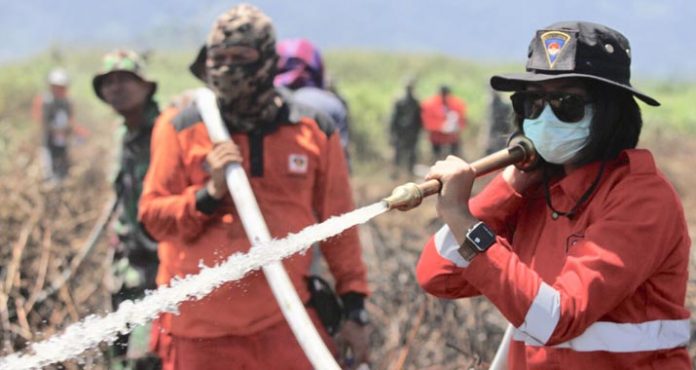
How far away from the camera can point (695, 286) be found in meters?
5.09

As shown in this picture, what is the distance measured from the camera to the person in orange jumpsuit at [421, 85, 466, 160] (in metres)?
16.9

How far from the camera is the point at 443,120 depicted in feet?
55.6

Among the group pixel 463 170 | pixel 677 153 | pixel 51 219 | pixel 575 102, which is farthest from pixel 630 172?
pixel 677 153

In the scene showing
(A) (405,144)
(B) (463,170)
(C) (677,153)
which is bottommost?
(C) (677,153)

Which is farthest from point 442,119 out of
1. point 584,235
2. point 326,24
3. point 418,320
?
point 326,24

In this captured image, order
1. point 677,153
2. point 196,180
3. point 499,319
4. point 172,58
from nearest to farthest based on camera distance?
point 196,180 → point 499,319 → point 677,153 → point 172,58

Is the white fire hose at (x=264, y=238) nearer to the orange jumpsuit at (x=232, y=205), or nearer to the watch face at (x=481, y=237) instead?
the orange jumpsuit at (x=232, y=205)

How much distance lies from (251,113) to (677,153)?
20.5 m

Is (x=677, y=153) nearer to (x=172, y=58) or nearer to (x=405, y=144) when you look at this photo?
(x=405, y=144)

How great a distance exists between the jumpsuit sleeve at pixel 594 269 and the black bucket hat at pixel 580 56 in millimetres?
243

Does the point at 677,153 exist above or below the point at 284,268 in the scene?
below

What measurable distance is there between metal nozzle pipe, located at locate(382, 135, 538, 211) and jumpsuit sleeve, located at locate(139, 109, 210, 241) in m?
1.21

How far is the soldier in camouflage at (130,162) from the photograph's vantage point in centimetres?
443

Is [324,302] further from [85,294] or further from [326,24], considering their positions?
[326,24]
